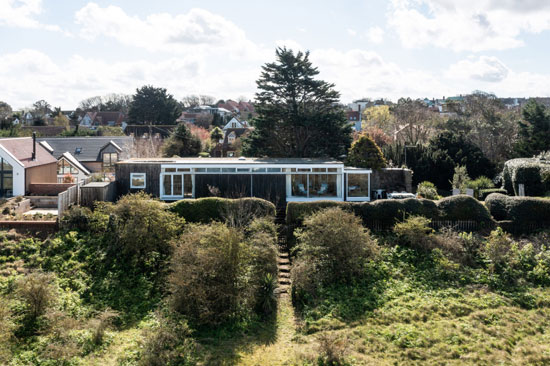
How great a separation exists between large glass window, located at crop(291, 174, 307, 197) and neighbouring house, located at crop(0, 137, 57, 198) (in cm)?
1445

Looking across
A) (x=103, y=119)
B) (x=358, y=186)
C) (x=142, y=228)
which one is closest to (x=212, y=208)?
(x=142, y=228)

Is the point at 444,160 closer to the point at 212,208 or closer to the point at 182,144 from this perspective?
the point at 212,208

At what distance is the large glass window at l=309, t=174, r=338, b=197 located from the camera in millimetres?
21781

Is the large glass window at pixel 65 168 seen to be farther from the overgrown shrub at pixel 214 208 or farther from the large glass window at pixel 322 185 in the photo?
the large glass window at pixel 322 185

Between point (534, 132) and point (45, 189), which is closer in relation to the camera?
point (45, 189)

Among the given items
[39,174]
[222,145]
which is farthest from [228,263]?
[222,145]

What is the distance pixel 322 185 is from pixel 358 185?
1901mm

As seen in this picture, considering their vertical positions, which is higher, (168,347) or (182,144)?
(182,144)

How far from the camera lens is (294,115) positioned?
31969mm

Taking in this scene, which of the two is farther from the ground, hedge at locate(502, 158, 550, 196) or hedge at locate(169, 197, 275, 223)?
hedge at locate(502, 158, 550, 196)

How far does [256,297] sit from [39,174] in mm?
18705

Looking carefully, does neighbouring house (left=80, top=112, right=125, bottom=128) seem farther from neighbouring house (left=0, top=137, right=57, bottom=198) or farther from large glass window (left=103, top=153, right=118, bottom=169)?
neighbouring house (left=0, top=137, right=57, bottom=198)

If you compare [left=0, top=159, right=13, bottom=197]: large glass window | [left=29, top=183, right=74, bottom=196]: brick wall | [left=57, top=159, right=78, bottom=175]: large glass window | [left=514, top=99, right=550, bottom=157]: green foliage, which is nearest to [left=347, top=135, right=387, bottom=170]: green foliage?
[left=514, top=99, right=550, bottom=157]: green foliage

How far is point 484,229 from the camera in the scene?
17219 mm
